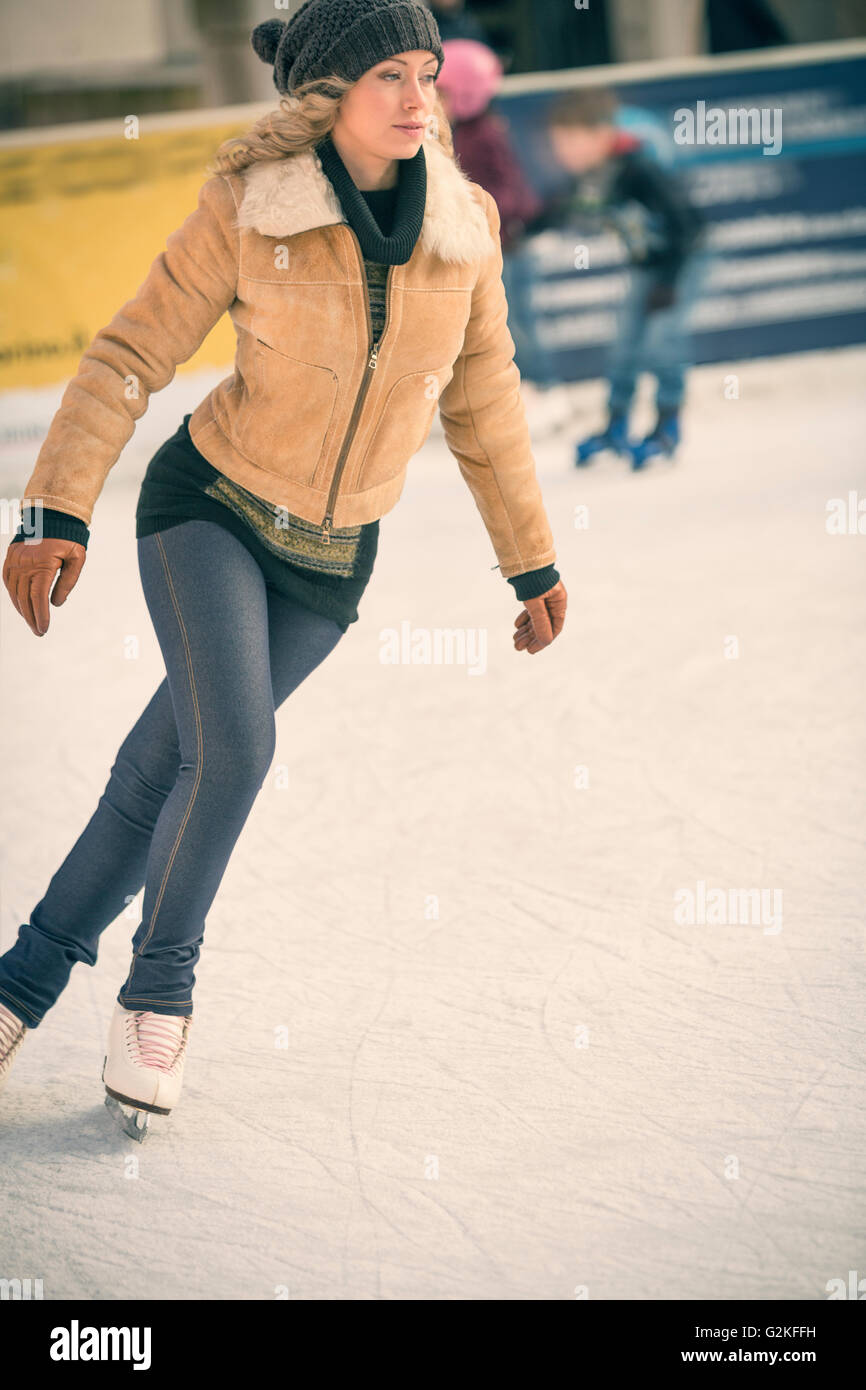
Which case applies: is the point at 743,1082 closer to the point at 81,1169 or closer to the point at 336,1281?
the point at 336,1281

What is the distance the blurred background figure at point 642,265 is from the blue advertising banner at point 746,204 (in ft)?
2.01

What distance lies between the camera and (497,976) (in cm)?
247

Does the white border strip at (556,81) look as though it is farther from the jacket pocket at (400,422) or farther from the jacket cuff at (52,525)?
the jacket cuff at (52,525)

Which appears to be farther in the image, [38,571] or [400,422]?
[400,422]

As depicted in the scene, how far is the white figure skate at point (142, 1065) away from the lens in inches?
79.5

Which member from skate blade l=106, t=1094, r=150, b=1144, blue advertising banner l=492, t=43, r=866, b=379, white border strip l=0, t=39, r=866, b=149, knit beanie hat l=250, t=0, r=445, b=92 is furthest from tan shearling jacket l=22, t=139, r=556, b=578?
blue advertising banner l=492, t=43, r=866, b=379

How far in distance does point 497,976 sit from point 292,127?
135 cm

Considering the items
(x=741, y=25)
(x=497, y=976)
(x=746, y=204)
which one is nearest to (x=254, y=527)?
(x=497, y=976)

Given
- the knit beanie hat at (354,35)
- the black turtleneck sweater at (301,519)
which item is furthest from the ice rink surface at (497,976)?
the knit beanie hat at (354,35)

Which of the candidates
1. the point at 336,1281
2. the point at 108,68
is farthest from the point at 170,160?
the point at 336,1281

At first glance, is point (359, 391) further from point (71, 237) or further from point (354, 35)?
point (71, 237)

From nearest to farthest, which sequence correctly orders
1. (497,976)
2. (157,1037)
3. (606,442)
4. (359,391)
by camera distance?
(359,391) → (157,1037) → (497,976) → (606,442)

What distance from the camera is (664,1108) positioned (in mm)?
2039

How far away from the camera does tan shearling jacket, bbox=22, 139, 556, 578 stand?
73.4 inches
